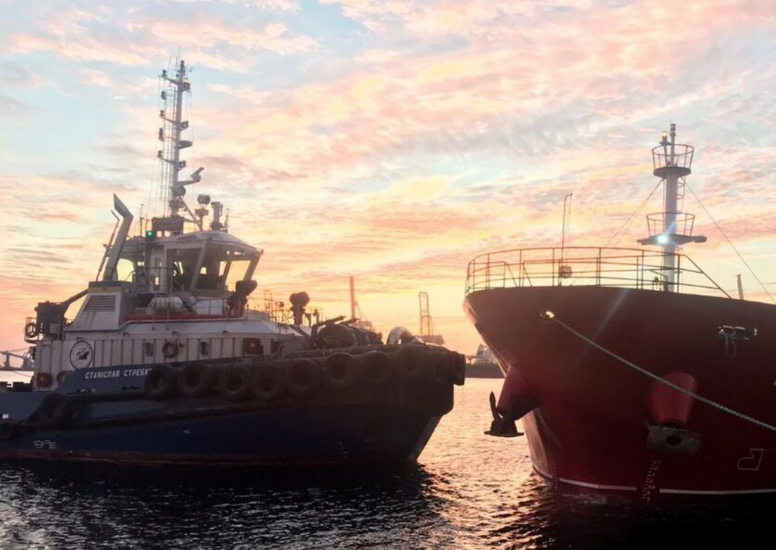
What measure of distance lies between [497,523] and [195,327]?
426 inches

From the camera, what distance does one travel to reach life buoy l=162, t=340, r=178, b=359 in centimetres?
2130

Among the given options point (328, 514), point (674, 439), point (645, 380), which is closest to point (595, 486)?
point (674, 439)

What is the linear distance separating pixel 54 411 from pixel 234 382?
231 inches

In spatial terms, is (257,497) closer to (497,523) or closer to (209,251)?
(497,523)

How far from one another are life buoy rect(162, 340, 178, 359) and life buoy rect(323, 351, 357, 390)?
17.7 ft

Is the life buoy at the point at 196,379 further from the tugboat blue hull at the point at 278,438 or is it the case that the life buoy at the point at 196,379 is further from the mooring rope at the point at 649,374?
the mooring rope at the point at 649,374

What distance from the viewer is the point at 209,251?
24203 millimetres

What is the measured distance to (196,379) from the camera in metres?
19.5

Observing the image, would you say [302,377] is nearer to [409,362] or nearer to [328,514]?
[409,362]

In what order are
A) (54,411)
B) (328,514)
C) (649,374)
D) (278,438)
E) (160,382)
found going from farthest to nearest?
(54,411), (160,382), (278,438), (328,514), (649,374)

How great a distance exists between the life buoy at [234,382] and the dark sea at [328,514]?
2130 mm

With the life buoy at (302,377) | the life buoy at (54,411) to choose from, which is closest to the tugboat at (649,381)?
the life buoy at (302,377)

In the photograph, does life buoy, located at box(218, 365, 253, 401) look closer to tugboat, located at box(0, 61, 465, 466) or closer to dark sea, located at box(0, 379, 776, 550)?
tugboat, located at box(0, 61, 465, 466)

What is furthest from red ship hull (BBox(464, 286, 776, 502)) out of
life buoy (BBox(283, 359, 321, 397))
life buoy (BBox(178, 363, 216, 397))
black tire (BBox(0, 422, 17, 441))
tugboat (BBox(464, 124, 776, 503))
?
black tire (BBox(0, 422, 17, 441))
